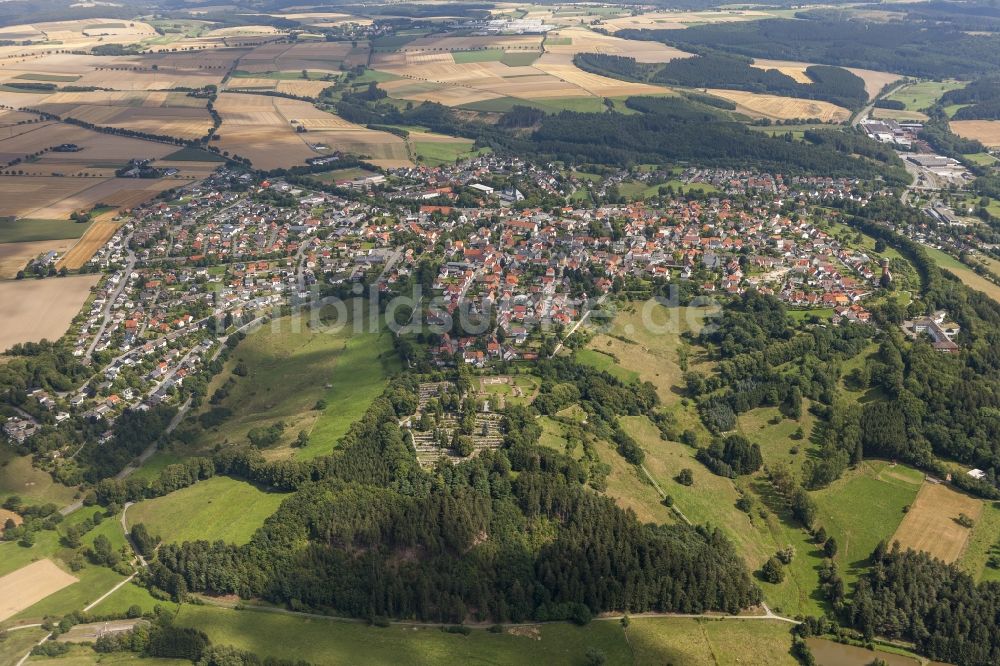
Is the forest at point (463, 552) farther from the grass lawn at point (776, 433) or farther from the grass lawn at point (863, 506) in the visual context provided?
the grass lawn at point (776, 433)

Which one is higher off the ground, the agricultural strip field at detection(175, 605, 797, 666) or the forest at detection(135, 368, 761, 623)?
the forest at detection(135, 368, 761, 623)

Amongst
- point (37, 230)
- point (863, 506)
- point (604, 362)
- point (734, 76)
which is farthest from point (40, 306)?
point (734, 76)

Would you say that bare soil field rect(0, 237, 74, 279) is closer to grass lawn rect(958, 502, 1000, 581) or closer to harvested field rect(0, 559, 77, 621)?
harvested field rect(0, 559, 77, 621)

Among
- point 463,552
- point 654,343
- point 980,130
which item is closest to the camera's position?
point 463,552

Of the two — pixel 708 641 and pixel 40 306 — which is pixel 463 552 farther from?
pixel 40 306

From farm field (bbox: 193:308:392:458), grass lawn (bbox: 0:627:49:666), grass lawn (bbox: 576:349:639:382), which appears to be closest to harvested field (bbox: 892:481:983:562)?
grass lawn (bbox: 576:349:639:382)

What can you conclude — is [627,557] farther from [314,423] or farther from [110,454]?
[110,454]
